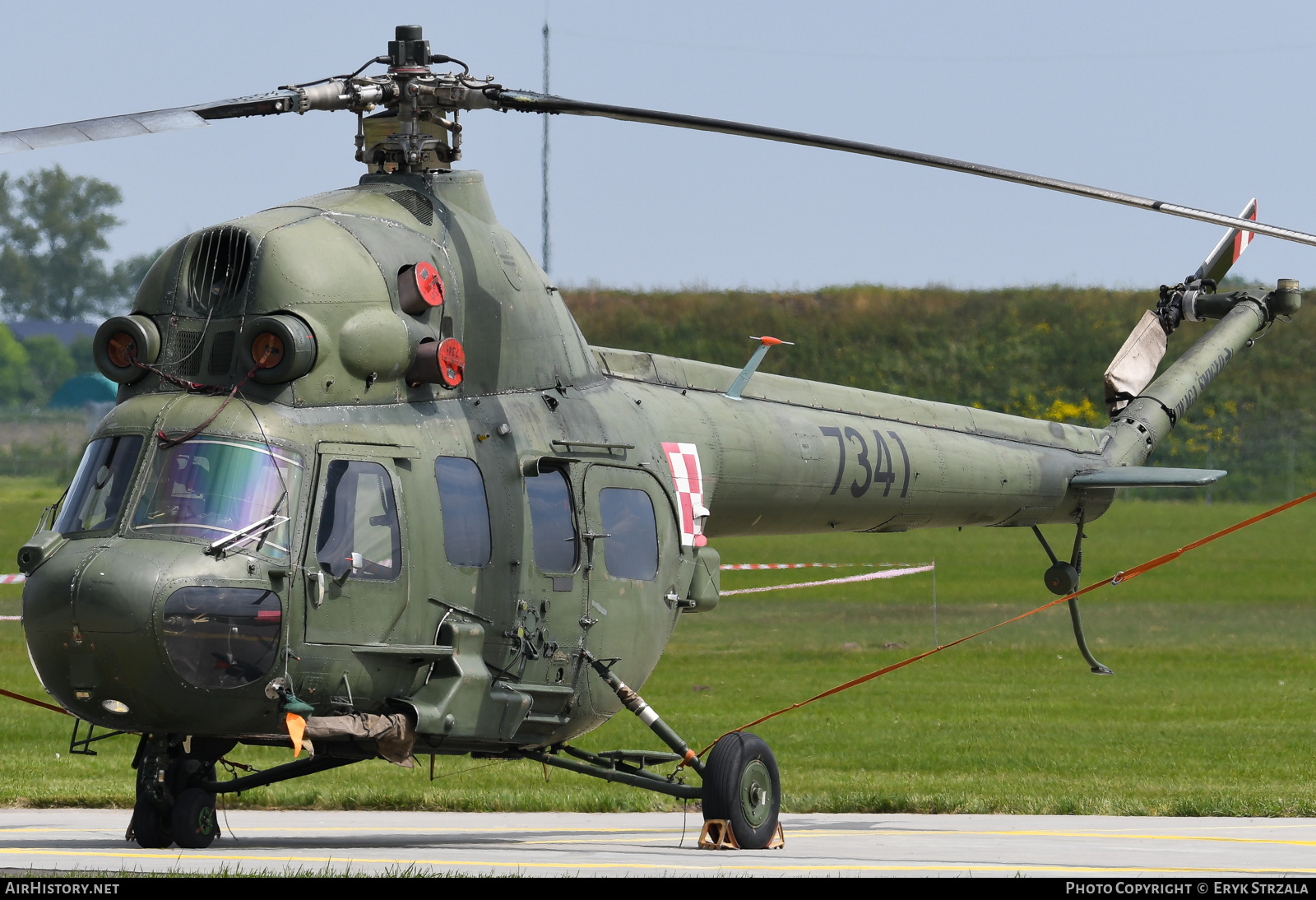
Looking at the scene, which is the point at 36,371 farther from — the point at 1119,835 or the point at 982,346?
the point at 1119,835

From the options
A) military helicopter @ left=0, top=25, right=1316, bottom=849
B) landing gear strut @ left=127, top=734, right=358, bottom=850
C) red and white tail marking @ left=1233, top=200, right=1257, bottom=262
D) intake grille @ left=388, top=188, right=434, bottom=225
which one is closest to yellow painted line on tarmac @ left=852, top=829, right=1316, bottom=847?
military helicopter @ left=0, top=25, right=1316, bottom=849

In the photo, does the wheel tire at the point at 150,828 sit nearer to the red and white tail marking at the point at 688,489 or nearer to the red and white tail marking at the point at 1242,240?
the red and white tail marking at the point at 688,489

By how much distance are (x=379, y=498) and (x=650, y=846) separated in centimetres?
324

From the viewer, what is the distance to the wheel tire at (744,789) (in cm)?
1156

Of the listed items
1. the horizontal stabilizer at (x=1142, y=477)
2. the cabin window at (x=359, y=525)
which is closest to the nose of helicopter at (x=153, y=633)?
the cabin window at (x=359, y=525)

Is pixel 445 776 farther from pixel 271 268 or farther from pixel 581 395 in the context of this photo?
pixel 271 268

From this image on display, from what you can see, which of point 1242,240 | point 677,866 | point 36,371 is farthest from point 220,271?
point 36,371

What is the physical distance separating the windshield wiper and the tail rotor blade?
10723mm

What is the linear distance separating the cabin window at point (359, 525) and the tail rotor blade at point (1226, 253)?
393 inches

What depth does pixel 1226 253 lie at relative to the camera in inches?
685

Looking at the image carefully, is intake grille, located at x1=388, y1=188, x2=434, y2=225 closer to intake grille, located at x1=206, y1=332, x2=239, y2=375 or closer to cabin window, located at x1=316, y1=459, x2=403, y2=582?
intake grille, located at x1=206, y1=332, x2=239, y2=375

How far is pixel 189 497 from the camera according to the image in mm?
9953

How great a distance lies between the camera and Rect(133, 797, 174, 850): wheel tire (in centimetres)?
1160

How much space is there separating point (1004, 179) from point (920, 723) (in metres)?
13.2
